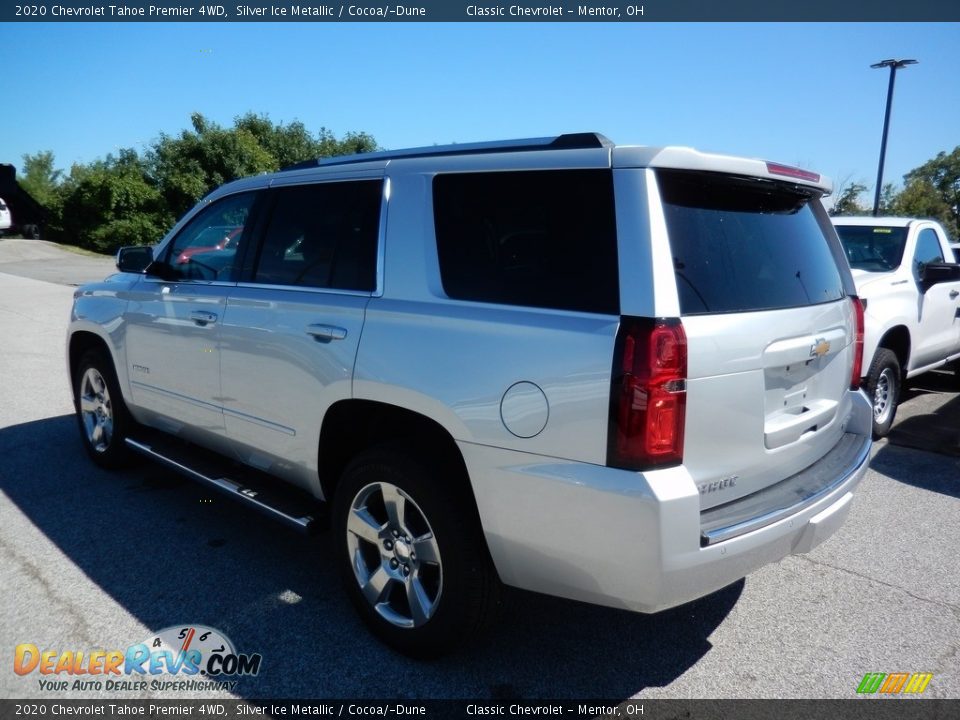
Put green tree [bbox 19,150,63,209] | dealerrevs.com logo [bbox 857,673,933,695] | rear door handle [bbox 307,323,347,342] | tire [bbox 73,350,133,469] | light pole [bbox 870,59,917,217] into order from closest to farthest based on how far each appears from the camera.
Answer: dealerrevs.com logo [bbox 857,673,933,695], rear door handle [bbox 307,323,347,342], tire [bbox 73,350,133,469], light pole [bbox 870,59,917,217], green tree [bbox 19,150,63,209]

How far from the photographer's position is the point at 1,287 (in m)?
17.4

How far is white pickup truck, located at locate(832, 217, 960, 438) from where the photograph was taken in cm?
582

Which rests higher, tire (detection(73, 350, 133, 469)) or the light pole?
the light pole

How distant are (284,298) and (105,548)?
1803 mm

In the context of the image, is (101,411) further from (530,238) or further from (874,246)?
(874,246)

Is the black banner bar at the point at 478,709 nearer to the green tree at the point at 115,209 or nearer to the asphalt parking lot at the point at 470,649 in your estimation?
the asphalt parking lot at the point at 470,649

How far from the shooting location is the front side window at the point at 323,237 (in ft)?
10.4

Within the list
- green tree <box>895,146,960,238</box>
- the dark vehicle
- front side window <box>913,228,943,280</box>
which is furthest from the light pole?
the dark vehicle

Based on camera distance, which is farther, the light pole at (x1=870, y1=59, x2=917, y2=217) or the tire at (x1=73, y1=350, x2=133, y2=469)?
the light pole at (x1=870, y1=59, x2=917, y2=217)

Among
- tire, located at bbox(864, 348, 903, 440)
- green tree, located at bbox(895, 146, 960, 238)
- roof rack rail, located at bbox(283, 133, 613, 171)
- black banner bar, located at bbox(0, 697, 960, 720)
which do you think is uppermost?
green tree, located at bbox(895, 146, 960, 238)

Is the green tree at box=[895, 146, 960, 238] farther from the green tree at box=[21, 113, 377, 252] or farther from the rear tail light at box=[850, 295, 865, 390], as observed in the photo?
the rear tail light at box=[850, 295, 865, 390]

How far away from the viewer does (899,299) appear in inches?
240

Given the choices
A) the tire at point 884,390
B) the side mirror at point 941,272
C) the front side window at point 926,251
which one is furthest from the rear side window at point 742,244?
the front side window at point 926,251

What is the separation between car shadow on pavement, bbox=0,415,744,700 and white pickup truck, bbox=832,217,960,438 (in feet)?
10.9
